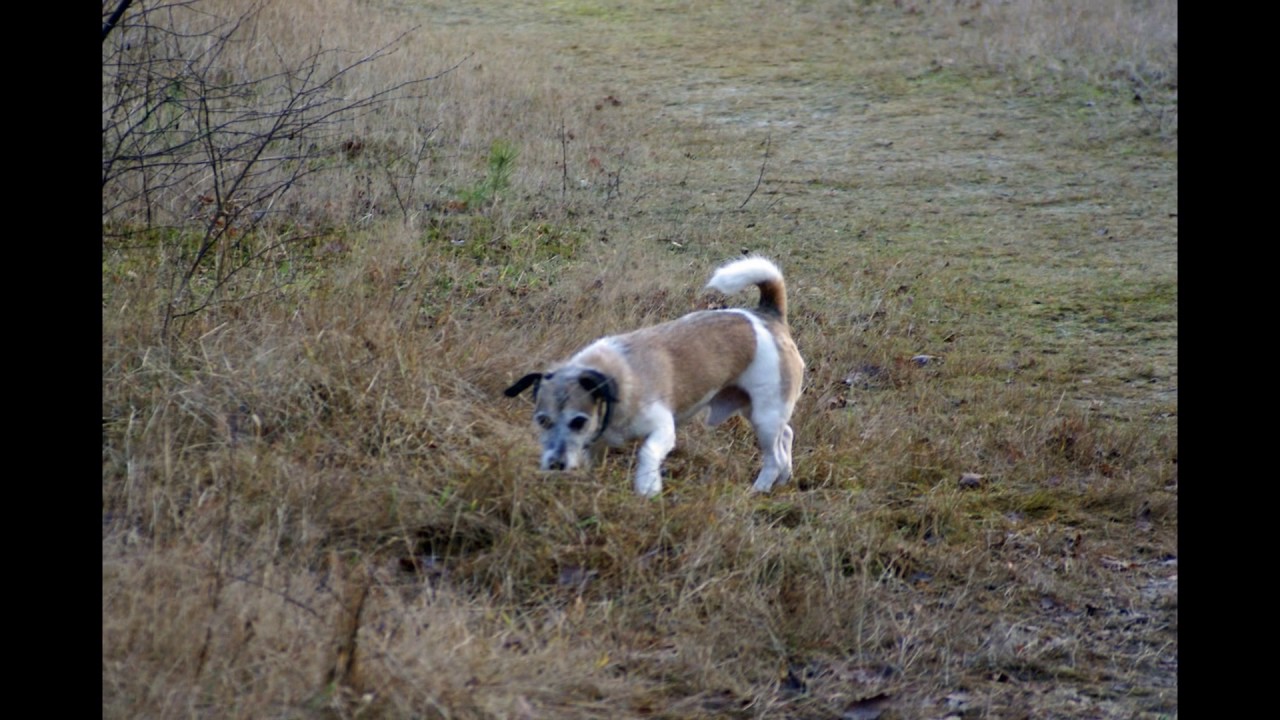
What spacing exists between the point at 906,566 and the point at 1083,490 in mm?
1512

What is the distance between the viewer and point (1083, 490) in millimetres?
6387

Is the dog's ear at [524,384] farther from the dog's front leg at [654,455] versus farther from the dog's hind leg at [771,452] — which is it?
the dog's hind leg at [771,452]

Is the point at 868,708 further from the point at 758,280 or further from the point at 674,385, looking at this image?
the point at 758,280

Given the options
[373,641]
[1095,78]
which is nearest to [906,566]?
[373,641]

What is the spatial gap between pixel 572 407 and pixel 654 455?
47cm

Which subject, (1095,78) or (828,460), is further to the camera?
(1095,78)

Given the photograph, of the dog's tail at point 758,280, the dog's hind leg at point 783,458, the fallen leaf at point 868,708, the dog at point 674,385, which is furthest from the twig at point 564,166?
the fallen leaf at point 868,708

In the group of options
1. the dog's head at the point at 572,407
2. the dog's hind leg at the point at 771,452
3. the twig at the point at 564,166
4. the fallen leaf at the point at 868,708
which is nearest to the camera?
the fallen leaf at the point at 868,708

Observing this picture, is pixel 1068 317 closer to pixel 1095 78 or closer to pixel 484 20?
pixel 1095 78

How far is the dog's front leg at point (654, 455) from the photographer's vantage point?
5.38 meters

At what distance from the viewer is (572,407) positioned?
5.23 m

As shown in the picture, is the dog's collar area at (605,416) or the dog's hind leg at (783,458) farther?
the dog's hind leg at (783,458)

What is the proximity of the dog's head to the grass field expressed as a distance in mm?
121

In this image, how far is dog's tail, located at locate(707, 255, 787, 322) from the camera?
20.0ft
